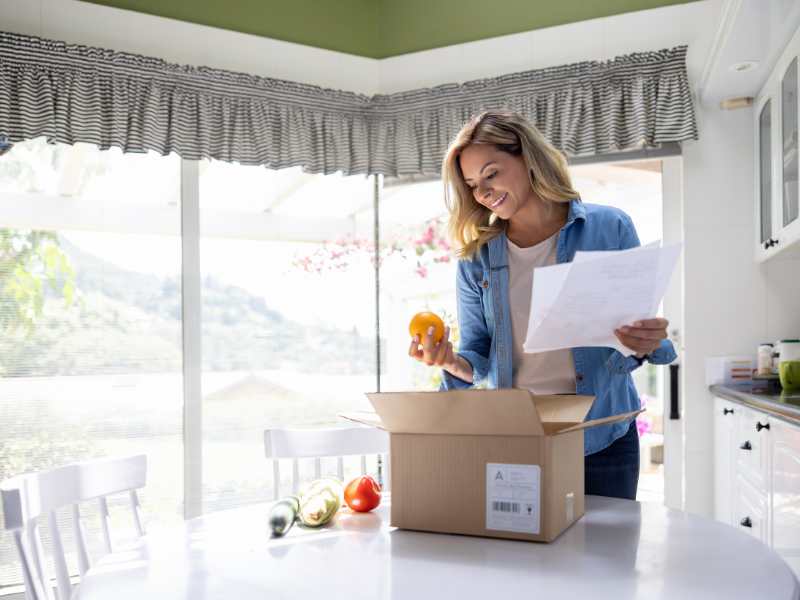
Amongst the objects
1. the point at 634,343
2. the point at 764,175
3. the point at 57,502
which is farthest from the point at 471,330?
the point at 764,175

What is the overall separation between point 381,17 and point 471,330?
2.54m

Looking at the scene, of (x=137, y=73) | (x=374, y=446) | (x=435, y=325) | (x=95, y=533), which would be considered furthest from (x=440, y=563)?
(x=137, y=73)

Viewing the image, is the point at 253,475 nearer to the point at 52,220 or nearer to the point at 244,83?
the point at 52,220

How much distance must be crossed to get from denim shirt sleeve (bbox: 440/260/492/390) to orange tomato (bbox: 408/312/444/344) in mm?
242

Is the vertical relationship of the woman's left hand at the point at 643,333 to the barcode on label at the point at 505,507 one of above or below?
above

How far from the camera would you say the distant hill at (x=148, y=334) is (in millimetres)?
3127

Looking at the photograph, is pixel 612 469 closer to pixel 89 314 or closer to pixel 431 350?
pixel 431 350

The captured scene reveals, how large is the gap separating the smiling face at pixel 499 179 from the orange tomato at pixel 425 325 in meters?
0.34

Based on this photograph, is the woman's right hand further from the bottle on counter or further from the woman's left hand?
the bottle on counter

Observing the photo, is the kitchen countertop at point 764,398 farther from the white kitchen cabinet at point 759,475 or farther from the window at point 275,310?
the window at point 275,310

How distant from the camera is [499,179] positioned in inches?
68.1

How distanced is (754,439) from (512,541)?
1.66 m

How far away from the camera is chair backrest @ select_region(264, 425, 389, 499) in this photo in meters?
2.09

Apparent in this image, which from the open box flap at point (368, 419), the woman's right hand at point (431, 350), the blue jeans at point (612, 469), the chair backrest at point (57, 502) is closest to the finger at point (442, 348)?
the woman's right hand at point (431, 350)
